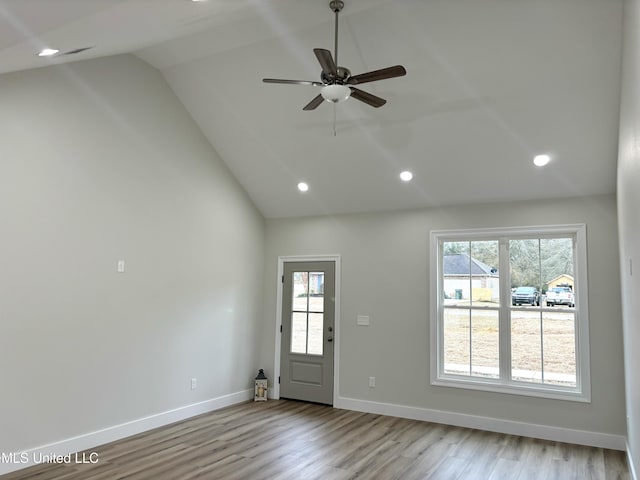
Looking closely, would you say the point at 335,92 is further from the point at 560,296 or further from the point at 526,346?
the point at 526,346

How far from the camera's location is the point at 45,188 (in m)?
4.09

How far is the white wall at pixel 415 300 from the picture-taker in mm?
4848

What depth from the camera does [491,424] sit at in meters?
5.27

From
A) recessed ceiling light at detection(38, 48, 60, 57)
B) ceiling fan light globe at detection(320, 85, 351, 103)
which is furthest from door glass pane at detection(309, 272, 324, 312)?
recessed ceiling light at detection(38, 48, 60, 57)

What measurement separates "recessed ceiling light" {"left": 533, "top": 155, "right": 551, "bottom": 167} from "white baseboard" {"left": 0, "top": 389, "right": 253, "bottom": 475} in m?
4.84

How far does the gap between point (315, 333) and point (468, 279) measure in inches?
90.2

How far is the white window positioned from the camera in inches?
201

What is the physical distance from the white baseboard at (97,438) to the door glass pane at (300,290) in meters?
1.60

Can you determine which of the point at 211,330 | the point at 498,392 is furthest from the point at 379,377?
the point at 211,330

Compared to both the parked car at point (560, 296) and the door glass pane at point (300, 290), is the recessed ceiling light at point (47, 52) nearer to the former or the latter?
the door glass pane at point (300, 290)

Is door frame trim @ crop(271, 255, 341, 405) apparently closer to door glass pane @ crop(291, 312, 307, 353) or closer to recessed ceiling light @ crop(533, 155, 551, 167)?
door glass pane @ crop(291, 312, 307, 353)

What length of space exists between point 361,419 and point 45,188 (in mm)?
4347

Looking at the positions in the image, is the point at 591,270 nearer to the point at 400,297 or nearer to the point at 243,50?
the point at 400,297

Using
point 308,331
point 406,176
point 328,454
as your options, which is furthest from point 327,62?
point 308,331
